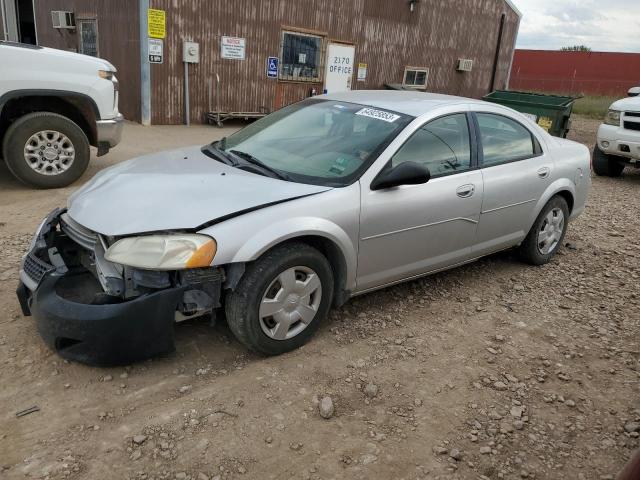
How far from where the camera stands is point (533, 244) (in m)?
5.01

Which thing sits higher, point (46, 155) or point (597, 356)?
point (46, 155)

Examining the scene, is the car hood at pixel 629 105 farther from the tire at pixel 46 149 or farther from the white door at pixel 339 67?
the tire at pixel 46 149

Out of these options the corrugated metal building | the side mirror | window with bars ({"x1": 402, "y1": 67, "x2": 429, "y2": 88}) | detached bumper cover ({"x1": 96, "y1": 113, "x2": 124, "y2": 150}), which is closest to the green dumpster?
the corrugated metal building

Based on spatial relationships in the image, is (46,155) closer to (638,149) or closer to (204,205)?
(204,205)

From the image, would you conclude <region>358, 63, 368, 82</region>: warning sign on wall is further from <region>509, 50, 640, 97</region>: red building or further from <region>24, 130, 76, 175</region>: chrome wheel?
<region>509, 50, 640, 97</region>: red building

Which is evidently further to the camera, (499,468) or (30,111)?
(30,111)

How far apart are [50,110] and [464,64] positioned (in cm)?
1527

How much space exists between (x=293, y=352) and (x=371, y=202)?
1053mm

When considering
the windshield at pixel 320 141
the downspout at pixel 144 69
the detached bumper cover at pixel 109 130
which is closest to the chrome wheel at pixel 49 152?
the detached bumper cover at pixel 109 130

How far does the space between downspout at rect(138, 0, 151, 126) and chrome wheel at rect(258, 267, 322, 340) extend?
32.4 feet

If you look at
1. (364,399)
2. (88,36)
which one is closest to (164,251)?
(364,399)

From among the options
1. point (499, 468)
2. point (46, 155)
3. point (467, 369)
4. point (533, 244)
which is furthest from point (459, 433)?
point (46, 155)

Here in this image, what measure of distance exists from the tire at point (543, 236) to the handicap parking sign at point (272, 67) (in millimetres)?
9960

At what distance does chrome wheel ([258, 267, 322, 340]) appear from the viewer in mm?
3158
